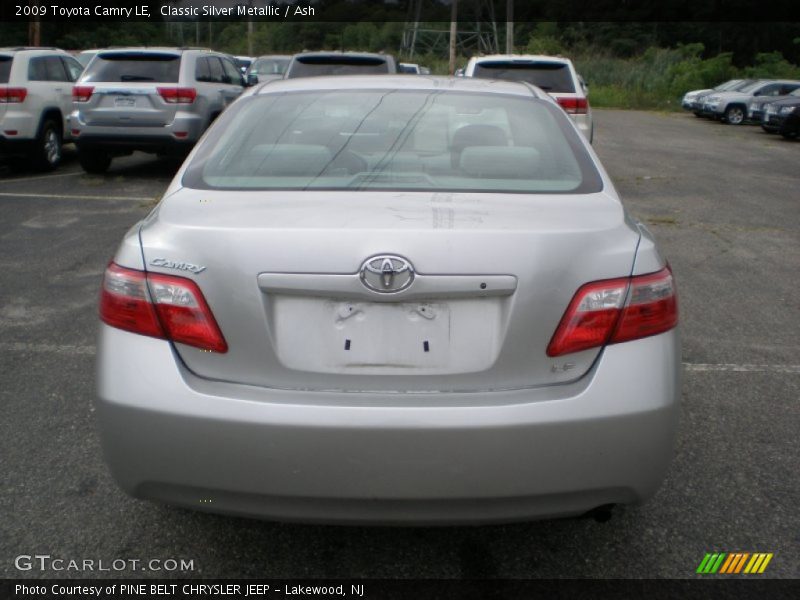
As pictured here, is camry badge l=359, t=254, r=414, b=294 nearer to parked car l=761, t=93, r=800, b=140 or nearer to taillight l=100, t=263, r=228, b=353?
taillight l=100, t=263, r=228, b=353

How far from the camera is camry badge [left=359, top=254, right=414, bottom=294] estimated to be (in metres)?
2.38

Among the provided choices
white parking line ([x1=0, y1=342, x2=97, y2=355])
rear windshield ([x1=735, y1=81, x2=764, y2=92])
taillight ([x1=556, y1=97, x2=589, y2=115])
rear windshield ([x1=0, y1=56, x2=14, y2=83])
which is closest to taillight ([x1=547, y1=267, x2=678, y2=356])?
white parking line ([x1=0, y1=342, x2=97, y2=355])

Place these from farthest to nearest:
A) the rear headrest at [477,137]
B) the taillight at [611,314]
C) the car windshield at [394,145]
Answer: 1. the rear headrest at [477,137]
2. the car windshield at [394,145]
3. the taillight at [611,314]

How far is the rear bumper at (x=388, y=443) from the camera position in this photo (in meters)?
2.38

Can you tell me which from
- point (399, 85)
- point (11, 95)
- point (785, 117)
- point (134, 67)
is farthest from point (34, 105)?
point (785, 117)

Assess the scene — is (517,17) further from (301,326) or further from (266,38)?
(301,326)

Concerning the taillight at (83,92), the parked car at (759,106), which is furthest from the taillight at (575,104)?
the parked car at (759,106)

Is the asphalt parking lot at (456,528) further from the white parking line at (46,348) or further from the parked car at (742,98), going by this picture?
the parked car at (742,98)

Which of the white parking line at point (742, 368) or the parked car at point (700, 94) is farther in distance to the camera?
the parked car at point (700, 94)

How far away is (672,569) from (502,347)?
109 cm

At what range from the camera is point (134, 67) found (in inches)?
479

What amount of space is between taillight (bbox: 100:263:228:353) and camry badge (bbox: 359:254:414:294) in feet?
1.49

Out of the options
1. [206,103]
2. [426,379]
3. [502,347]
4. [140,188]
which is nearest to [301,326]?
[426,379]

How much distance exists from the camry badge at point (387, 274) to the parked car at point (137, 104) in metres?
10.1
